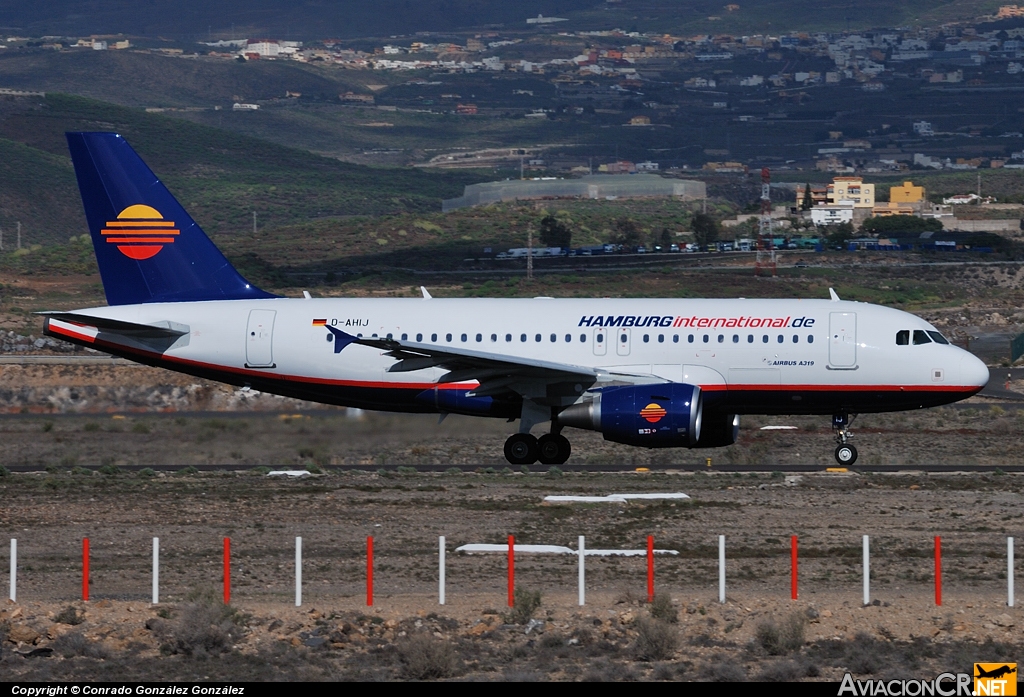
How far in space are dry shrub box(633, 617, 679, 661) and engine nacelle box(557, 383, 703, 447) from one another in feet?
44.6

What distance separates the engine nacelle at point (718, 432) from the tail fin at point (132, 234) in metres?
11.3

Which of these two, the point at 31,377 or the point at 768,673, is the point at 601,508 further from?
the point at 31,377

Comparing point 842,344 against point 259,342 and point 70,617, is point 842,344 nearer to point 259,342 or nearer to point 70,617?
point 259,342

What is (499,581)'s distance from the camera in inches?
915

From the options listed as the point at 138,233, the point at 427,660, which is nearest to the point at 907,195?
the point at 138,233

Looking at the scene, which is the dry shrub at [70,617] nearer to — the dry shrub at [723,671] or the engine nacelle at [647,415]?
the dry shrub at [723,671]

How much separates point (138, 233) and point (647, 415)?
1317 cm

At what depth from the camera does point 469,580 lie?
23297 millimetres

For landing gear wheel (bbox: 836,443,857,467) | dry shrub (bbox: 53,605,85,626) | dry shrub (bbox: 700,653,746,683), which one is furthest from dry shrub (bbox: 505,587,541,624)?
landing gear wheel (bbox: 836,443,857,467)

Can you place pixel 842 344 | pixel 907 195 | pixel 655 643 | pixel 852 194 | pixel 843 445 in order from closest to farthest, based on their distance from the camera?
pixel 655 643 < pixel 842 344 < pixel 843 445 < pixel 907 195 < pixel 852 194

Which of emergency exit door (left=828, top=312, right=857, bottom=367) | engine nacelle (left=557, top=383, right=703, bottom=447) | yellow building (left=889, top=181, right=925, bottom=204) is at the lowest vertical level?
engine nacelle (left=557, top=383, right=703, bottom=447)

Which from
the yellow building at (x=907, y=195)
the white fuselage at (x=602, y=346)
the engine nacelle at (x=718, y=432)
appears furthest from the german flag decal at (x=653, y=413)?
the yellow building at (x=907, y=195)

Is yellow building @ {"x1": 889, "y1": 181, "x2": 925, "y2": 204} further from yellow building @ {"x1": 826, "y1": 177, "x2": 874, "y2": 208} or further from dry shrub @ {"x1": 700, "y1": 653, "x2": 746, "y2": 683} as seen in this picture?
dry shrub @ {"x1": 700, "y1": 653, "x2": 746, "y2": 683}

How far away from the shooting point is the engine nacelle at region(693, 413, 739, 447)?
35.6m
